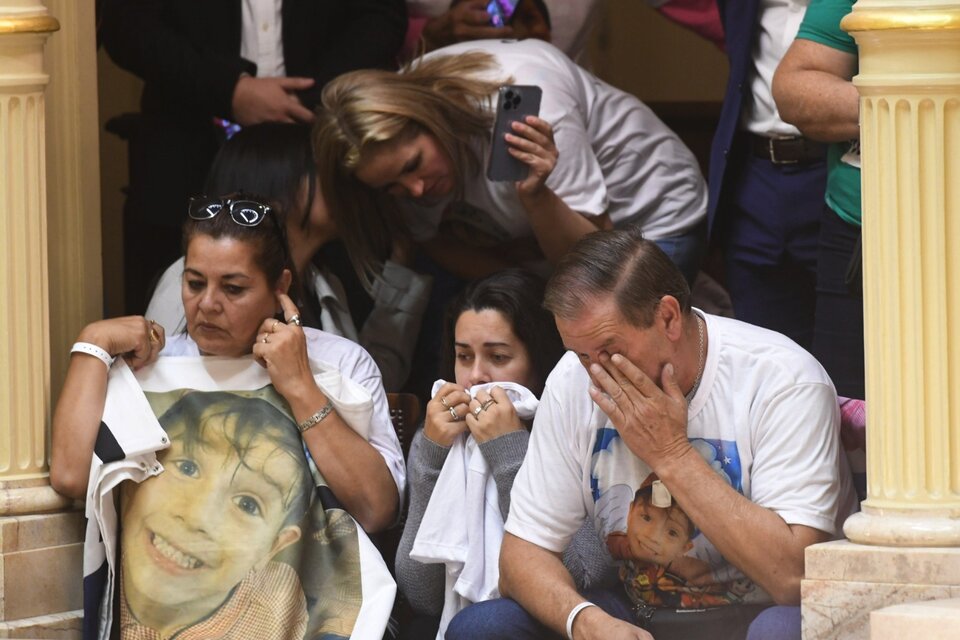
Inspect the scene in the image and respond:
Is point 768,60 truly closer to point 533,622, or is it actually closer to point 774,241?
point 774,241

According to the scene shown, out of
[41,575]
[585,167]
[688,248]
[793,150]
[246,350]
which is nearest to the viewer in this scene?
[41,575]

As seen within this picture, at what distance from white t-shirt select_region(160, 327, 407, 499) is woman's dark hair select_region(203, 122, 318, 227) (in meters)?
0.47

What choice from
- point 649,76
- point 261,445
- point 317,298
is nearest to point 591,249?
point 261,445

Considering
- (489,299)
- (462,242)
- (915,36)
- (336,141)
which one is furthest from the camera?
(462,242)

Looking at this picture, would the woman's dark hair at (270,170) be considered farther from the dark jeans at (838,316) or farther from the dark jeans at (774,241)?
the dark jeans at (838,316)

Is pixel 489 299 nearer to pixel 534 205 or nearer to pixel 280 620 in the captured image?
pixel 534 205

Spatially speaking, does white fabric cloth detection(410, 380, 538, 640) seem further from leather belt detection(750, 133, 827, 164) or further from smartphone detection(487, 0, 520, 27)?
smartphone detection(487, 0, 520, 27)

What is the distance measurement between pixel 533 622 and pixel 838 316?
1.01 metres

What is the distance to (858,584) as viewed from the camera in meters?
3.71

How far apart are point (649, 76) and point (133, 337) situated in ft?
11.0

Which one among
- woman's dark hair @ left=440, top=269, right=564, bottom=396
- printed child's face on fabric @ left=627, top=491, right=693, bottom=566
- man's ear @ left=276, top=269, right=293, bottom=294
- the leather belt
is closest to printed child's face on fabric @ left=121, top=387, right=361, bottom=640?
man's ear @ left=276, top=269, right=293, bottom=294

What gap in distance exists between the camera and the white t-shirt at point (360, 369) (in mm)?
4449

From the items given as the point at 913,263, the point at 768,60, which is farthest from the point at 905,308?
the point at 768,60

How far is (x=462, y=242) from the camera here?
525cm
